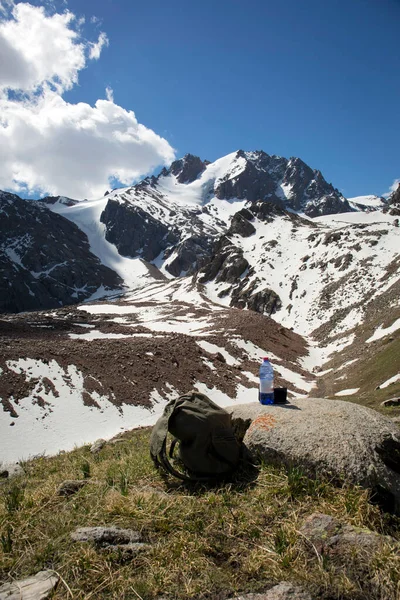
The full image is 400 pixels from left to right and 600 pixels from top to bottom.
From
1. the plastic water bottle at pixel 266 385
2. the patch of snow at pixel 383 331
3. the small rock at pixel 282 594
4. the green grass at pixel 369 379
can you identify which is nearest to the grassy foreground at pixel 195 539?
the small rock at pixel 282 594

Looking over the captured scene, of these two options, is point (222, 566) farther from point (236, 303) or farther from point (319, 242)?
point (319, 242)

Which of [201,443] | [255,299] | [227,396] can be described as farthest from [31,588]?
[255,299]

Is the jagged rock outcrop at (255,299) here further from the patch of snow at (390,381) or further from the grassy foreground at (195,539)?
the grassy foreground at (195,539)

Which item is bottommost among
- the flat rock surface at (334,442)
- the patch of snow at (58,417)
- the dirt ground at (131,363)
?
the patch of snow at (58,417)

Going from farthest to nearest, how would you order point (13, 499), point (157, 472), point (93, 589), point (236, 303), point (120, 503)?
1. point (236, 303)
2. point (157, 472)
3. point (13, 499)
4. point (120, 503)
5. point (93, 589)

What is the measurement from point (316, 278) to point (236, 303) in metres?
18.2

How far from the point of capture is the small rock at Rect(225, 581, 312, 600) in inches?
122

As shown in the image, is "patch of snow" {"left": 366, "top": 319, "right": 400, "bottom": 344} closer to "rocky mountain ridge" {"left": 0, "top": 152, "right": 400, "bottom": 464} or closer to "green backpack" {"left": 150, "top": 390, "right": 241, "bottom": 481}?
"rocky mountain ridge" {"left": 0, "top": 152, "right": 400, "bottom": 464}

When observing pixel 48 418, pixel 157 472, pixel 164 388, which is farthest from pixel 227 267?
pixel 157 472

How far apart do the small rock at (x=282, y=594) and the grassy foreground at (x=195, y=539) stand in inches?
3.3

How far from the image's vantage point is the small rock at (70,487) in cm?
530

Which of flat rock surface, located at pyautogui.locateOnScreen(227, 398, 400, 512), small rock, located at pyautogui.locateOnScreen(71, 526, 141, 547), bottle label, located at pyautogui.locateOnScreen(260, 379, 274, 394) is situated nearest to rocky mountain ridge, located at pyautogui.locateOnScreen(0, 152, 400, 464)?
bottle label, located at pyautogui.locateOnScreen(260, 379, 274, 394)

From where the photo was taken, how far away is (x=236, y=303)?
3115 inches

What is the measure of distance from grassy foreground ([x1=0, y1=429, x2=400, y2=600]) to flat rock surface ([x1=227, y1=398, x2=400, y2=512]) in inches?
8.2
